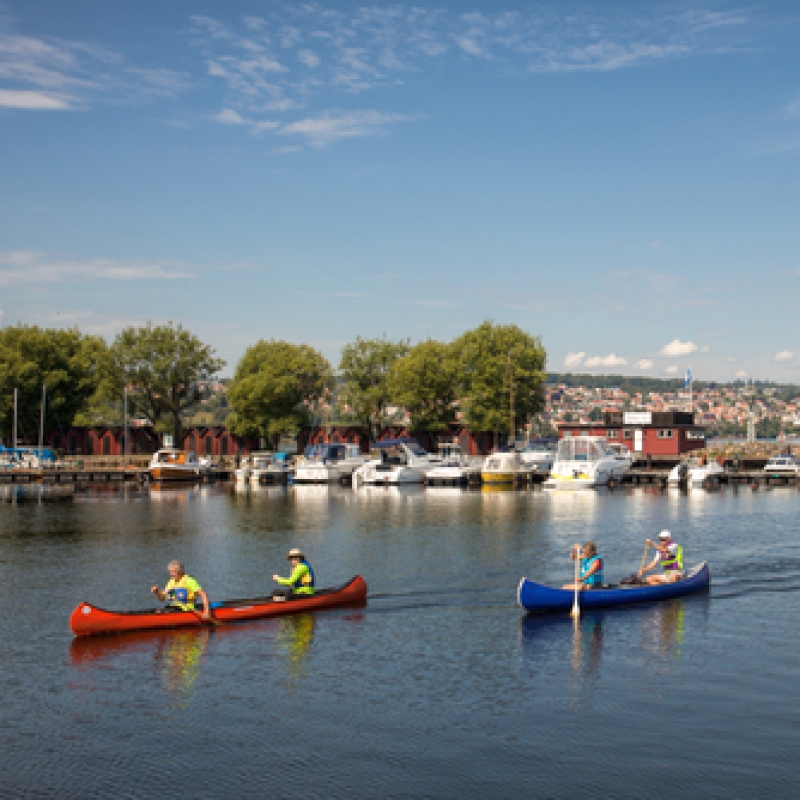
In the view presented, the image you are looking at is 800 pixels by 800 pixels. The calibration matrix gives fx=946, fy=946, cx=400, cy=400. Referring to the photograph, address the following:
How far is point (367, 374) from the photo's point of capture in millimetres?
119438

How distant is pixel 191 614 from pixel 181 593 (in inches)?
26.4

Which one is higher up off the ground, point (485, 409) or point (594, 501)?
point (485, 409)

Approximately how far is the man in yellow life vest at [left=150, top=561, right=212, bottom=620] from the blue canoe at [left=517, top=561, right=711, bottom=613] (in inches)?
376

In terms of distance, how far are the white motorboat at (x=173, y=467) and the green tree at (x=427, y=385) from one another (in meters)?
26.4

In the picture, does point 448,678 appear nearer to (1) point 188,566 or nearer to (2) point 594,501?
(1) point 188,566

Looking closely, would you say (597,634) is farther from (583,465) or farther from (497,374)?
(497,374)

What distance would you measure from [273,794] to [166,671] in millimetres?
7917

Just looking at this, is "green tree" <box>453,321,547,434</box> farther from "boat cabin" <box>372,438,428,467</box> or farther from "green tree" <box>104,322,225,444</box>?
"green tree" <box>104,322,225,444</box>

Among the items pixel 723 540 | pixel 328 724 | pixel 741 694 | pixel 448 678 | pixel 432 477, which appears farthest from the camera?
pixel 432 477

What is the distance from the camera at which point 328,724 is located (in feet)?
65.0

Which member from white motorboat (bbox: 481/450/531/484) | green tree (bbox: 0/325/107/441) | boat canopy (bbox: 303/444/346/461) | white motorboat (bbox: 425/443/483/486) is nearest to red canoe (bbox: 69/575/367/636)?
white motorboat (bbox: 481/450/531/484)

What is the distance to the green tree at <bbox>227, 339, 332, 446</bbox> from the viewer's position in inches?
4503

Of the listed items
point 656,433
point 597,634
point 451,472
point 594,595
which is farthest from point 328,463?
point 597,634

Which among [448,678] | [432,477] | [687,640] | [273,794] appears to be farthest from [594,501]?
[273,794]
